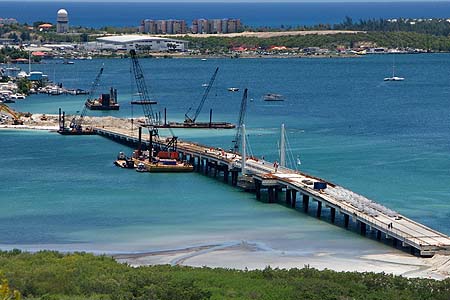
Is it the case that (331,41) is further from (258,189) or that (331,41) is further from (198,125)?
(258,189)

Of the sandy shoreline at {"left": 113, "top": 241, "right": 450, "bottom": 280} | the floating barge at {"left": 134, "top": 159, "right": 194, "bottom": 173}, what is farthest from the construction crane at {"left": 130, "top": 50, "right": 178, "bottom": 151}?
the sandy shoreline at {"left": 113, "top": 241, "right": 450, "bottom": 280}

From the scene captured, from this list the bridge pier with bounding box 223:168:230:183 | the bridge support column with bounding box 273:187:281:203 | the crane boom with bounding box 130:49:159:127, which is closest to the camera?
the bridge support column with bounding box 273:187:281:203

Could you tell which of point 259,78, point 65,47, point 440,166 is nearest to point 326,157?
point 440,166

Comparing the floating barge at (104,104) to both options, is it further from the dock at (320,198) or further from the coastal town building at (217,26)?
the coastal town building at (217,26)

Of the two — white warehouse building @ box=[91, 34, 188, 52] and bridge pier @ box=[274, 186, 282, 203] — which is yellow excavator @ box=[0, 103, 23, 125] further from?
white warehouse building @ box=[91, 34, 188, 52]

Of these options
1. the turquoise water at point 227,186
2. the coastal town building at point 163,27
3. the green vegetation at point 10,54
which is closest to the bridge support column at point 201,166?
the turquoise water at point 227,186

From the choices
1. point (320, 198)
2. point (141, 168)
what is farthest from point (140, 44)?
point (320, 198)

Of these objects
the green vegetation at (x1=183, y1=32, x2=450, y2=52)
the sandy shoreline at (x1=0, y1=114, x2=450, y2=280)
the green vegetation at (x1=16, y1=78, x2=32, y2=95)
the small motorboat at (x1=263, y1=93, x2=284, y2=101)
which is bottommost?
the green vegetation at (x1=183, y1=32, x2=450, y2=52)
